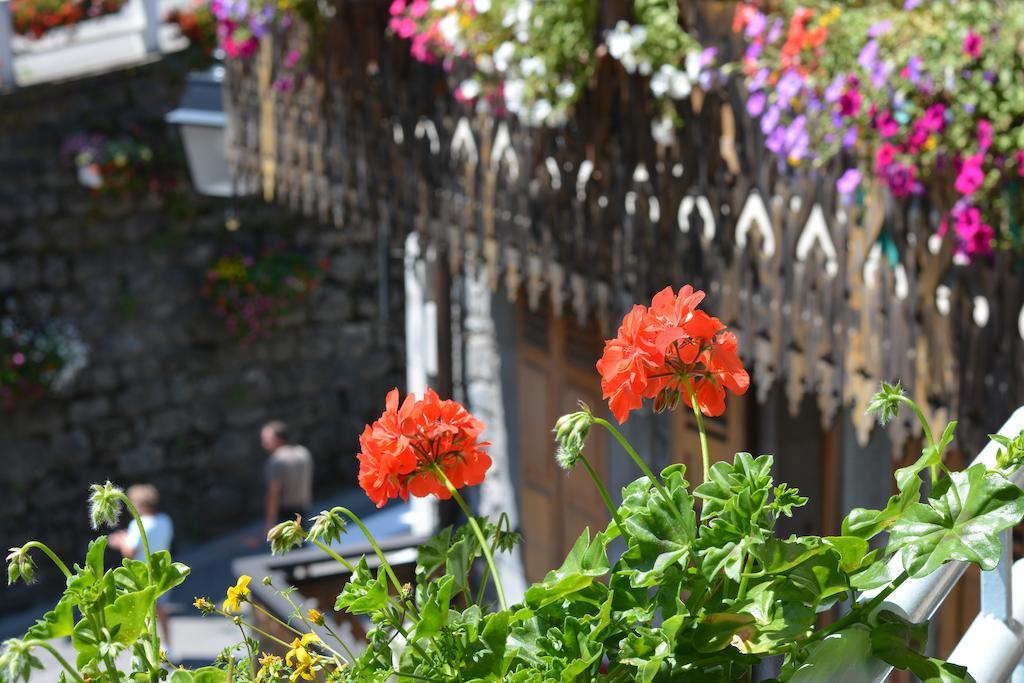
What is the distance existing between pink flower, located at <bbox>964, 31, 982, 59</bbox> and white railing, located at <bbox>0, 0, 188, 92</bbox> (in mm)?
7771

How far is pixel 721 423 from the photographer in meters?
5.80

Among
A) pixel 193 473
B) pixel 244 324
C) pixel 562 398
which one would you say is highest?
pixel 562 398

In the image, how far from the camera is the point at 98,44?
10703 mm

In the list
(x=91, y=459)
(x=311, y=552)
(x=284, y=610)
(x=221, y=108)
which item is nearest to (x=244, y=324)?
(x=91, y=459)

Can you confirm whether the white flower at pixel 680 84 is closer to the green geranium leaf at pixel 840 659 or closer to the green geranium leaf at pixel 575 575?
the green geranium leaf at pixel 575 575

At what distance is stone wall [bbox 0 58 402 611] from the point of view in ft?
32.9

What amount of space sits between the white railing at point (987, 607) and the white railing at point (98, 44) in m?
9.64

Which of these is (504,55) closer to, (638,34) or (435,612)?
(638,34)

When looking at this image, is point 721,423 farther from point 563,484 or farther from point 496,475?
point 496,475

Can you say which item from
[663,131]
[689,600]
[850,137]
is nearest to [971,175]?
[850,137]

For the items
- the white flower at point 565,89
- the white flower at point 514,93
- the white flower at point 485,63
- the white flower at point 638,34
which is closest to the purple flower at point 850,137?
the white flower at point 638,34

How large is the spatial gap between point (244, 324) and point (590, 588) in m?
10.1

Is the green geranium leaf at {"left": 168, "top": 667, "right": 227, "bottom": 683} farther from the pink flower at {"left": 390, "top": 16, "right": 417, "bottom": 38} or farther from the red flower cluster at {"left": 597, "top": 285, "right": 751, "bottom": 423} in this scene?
the pink flower at {"left": 390, "top": 16, "right": 417, "bottom": 38}

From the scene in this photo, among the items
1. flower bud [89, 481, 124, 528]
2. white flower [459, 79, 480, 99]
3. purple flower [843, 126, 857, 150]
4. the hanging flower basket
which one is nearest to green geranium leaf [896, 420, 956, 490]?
flower bud [89, 481, 124, 528]
